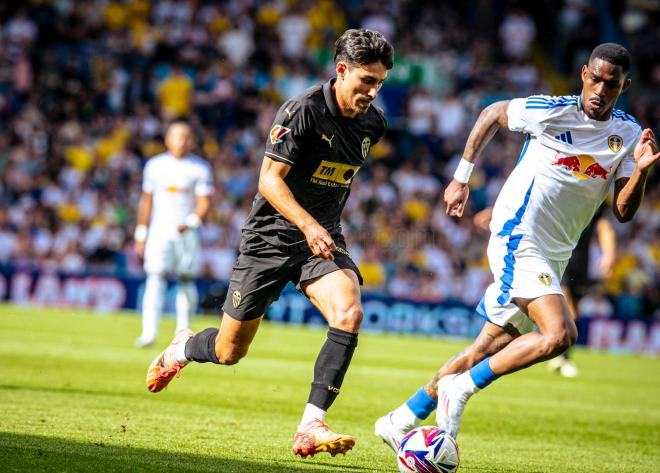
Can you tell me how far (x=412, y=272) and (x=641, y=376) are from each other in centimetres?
729

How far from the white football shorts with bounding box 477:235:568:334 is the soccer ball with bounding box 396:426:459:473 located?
3.43 feet

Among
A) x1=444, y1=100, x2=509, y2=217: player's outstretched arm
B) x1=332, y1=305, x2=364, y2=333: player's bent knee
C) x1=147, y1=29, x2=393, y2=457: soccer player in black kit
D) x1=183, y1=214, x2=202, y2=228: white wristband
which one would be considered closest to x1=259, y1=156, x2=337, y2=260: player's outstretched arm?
x1=147, y1=29, x2=393, y2=457: soccer player in black kit

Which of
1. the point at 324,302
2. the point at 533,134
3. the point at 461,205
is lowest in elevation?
the point at 324,302

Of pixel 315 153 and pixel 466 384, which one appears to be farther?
pixel 315 153

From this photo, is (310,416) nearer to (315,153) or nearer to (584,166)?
(315,153)

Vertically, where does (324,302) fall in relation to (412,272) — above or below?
above

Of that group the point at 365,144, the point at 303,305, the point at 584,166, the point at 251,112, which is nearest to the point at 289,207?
the point at 365,144

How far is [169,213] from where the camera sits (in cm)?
1327

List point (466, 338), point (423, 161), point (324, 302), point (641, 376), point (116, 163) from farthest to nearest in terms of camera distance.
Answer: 1. point (423, 161)
2. point (116, 163)
3. point (466, 338)
4. point (641, 376)
5. point (324, 302)

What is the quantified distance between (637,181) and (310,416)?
2.54m

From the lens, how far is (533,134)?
22.9 feet

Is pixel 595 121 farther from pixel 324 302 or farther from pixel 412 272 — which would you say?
pixel 412 272

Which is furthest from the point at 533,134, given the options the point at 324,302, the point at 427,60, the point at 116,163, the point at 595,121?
the point at 427,60

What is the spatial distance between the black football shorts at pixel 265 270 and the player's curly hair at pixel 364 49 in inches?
48.1
